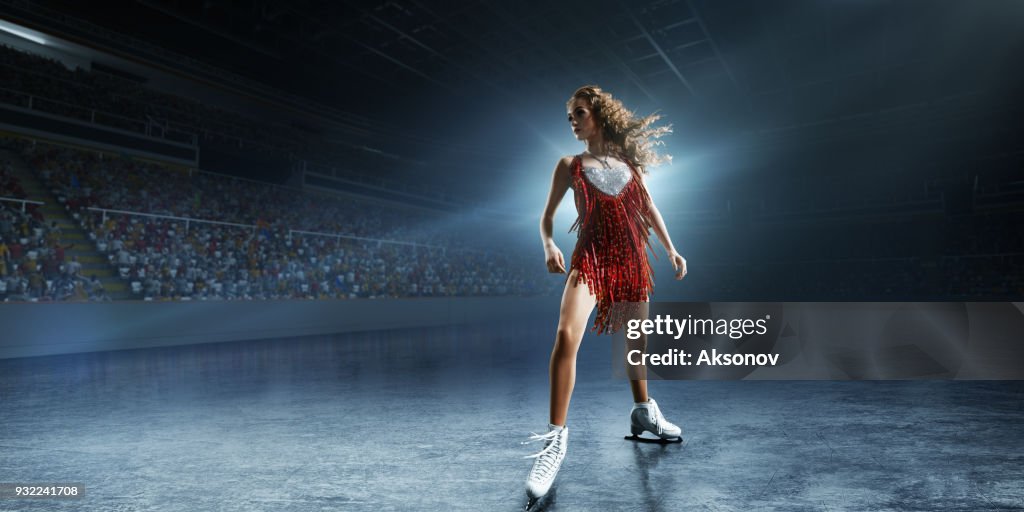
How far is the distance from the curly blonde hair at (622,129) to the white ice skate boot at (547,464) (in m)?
1.32

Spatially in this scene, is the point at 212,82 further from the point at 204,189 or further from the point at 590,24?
the point at 590,24

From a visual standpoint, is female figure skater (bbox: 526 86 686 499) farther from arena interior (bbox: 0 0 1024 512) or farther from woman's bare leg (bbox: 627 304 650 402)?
arena interior (bbox: 0 0 1024 512)

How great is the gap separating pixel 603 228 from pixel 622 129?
0.50 metres

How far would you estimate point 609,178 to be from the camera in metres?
2.74

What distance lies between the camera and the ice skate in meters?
2.92

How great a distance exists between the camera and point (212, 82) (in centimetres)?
1576

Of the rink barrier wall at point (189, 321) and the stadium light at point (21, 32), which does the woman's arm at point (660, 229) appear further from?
the stadium light at point (21, 32)

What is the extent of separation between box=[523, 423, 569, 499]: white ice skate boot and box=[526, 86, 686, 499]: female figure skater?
7cm

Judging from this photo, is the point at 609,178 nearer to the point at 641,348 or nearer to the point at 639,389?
the point at 641,348

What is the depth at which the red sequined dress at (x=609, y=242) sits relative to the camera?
267 centimetres

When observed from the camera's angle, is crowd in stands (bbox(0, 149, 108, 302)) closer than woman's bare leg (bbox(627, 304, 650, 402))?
No

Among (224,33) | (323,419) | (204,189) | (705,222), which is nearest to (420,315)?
(204,189)

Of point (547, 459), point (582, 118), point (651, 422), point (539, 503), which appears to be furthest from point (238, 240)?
point (539, 503)

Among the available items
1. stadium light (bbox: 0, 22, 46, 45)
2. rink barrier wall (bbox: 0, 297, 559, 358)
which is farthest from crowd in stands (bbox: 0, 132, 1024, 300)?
stadium light (bbox: 0, 22, 46, 45)
